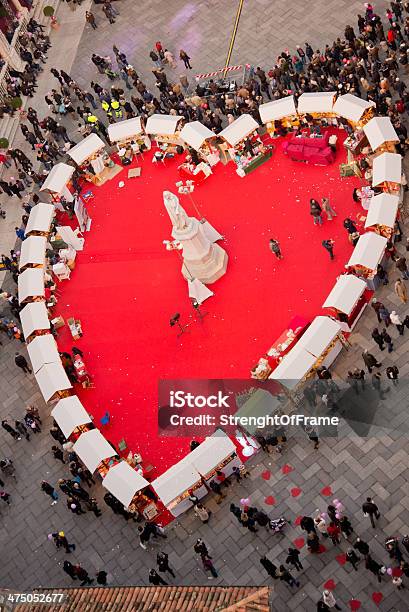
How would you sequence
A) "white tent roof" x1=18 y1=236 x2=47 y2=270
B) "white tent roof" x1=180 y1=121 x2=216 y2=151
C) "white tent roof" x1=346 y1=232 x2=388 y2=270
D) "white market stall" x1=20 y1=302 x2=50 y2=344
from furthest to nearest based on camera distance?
1. "white tent roof" x1=180 y1=121 x2=216 y2=151
2. "white tent roof" x1=18 y1=236 x2=47 y2=270
3. "white market stall" x1=20 y1=302 x2=50 y2=344
4. "white tent roof" x1=346 y1=232 x2=388 y2=270

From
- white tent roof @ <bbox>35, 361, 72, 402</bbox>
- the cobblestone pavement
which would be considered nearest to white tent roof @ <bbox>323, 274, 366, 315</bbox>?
the cobblestone pavement

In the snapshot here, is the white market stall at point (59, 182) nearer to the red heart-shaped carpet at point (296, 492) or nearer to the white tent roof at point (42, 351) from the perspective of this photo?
the white tent roof at point (42, 351)

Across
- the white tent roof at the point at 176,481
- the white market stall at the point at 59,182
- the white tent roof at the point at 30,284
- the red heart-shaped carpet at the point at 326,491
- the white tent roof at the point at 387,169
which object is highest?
the white market stall at the point at 59,182

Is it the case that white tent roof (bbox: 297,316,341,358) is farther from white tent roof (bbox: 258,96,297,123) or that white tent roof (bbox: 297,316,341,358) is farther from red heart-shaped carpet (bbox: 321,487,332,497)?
white tent roof (bbox: 258,96,297,123)

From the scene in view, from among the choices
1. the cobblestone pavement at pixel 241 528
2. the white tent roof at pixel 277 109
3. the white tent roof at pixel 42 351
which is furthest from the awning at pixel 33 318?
the white tent roof at pixel 277 109

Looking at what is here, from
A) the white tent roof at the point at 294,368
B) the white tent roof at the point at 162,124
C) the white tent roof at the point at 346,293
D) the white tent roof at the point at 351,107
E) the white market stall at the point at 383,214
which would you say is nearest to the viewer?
the white tent roof at the point at 294,368

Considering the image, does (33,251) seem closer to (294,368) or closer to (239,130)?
(239,130)

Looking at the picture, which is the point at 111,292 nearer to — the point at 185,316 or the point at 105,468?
the point at 185,316

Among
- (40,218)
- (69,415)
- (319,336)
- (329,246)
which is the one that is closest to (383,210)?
(329,246)
